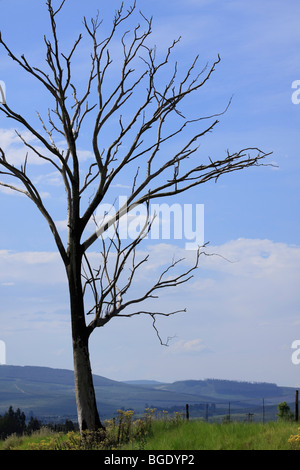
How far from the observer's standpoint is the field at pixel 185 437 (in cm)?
1180

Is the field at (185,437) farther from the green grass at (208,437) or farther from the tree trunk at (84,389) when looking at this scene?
the tree trunk at (84,389)

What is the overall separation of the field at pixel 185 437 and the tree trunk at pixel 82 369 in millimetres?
438

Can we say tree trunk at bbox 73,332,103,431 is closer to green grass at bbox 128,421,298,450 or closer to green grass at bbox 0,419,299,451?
green grass at bbox 0,419,299,451

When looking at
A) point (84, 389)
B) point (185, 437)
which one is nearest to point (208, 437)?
point (185, 437)

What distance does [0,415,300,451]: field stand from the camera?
11.8 m

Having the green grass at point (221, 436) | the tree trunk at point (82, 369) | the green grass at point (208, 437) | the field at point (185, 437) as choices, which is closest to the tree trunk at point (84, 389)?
the tree trunk at point (82, 369)

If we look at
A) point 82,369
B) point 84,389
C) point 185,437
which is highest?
point 82,369

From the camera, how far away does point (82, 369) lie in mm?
13430

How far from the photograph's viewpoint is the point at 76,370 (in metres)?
13.5

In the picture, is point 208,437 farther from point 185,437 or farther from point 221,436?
point 185,437

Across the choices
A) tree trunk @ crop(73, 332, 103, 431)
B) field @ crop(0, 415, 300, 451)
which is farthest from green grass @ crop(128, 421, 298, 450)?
tree trunk @ crop(73, 332, 103, 431)

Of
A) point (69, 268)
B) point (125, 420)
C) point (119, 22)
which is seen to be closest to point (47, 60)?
point (119, 22)

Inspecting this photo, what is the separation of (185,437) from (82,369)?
2.57 m
